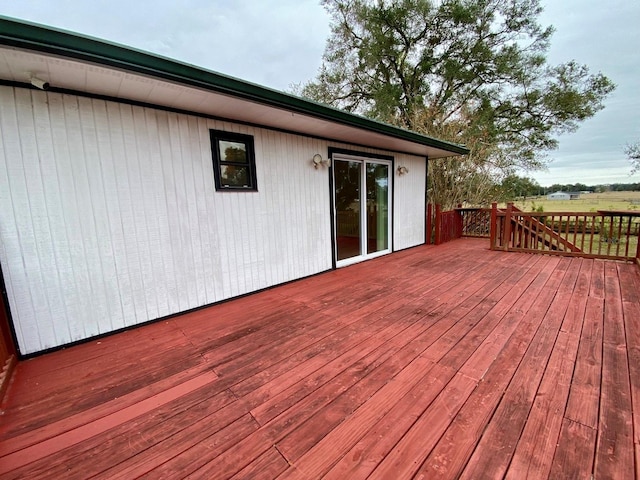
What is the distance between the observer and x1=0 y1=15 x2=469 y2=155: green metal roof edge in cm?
155

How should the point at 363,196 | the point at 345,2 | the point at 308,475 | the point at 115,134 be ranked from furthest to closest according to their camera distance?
the point at 345,2 → the point at 363,196 → the point at 115,134 → the point at 308,475

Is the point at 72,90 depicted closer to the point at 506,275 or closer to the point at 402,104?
the point at 506,275

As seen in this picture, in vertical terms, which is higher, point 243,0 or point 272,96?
point 243,0

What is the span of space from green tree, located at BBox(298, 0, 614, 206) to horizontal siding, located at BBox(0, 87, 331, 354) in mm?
7405

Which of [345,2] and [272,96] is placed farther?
[345,2]

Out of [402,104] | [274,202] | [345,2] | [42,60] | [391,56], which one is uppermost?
[345,2]

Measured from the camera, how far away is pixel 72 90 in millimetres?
2275

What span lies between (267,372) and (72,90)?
279cm

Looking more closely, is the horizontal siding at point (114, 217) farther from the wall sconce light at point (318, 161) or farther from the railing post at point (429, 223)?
the railing post at point (429, 223)

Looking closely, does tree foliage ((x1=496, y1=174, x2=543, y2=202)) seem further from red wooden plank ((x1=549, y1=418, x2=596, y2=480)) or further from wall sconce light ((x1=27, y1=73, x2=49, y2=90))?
wall sconce light ((x1=27, y1=73, x2=49, y2=90))

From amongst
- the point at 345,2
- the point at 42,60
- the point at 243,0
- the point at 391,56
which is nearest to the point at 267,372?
the point at 42,60

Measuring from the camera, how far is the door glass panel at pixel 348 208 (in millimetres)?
4688

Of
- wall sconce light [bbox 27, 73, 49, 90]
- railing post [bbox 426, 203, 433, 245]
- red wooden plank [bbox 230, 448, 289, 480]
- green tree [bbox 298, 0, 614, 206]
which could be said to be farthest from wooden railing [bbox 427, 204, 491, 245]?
wall sconce light [bbox 27, 73, 49, 90]

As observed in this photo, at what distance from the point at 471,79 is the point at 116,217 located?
37.1 ft
